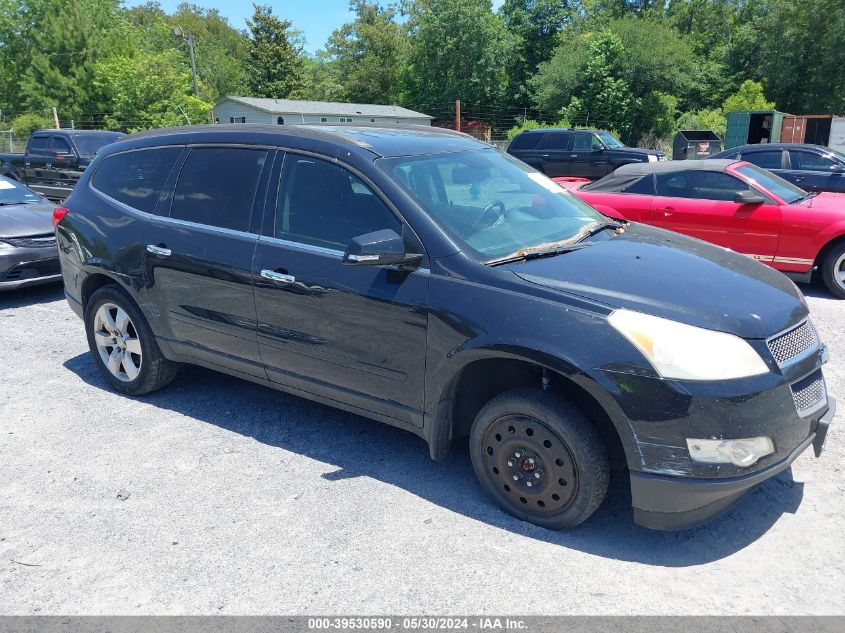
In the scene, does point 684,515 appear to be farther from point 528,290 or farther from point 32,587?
point 32,587

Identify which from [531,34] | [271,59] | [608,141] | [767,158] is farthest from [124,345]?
[271,59]

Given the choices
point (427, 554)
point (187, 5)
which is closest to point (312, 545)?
point (427, 554)

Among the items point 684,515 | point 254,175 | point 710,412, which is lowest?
point 684,515

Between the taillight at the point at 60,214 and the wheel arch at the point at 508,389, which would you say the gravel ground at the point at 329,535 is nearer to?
the wheel arch at the point at 508,389

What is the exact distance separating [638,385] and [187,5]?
96.6 m

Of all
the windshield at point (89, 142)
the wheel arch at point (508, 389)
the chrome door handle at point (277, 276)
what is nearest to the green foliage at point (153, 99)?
the windshield at point (89, 142)

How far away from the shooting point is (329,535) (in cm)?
323

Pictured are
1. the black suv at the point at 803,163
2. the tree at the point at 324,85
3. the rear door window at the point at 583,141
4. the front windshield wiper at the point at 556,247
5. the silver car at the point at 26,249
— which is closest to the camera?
the front windshield wiper at the point at 556,247

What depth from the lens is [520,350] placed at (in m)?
3.00

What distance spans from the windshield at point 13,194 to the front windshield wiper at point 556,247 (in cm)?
760

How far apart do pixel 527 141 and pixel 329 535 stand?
55.7ft

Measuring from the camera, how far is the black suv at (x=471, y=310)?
282 cm

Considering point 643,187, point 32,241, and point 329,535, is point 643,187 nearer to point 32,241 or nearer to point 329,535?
point 329,535

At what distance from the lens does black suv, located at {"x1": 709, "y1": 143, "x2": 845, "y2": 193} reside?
10.7m
